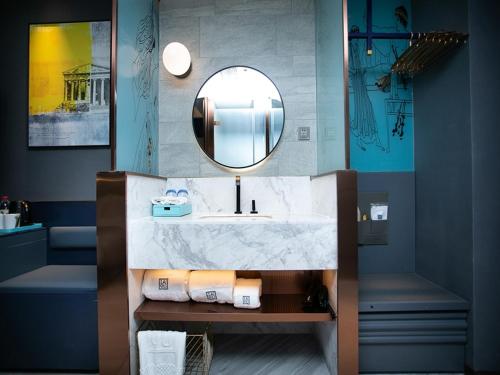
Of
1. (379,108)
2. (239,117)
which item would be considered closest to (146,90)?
(239,117)

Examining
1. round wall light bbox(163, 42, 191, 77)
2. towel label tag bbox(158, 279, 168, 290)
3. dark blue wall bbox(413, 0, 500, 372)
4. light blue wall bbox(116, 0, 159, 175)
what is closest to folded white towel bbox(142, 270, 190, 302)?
towel label tag bbox(158, 279, 168, 290)

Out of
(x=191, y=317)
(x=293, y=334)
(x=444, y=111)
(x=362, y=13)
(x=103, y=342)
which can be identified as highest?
(x=362, y=13)

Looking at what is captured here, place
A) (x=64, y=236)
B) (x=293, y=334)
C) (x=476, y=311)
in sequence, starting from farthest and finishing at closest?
(x=64, y=236)
(x=293, y=334)
(x=476, y=311)

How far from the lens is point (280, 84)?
2.22 m

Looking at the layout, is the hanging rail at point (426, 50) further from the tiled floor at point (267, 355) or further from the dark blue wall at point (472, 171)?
the tiled floor at point (267, 355)

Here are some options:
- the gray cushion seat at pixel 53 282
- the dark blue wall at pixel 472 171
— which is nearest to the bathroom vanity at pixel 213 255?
the gray cushion seat at pixel 53 282

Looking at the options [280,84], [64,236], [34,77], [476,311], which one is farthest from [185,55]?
[476,311]

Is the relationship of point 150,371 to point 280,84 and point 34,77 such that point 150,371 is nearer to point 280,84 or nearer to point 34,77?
point 280,84

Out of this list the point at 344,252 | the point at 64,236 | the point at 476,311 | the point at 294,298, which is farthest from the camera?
the point at 64,236

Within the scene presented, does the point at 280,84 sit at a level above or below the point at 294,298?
above

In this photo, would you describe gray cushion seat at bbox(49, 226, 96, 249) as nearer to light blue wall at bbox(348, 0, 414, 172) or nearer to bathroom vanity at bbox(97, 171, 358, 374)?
bathroom vanity at bbox(97, 171, 358, 374)

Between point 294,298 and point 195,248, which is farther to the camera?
point 294,298

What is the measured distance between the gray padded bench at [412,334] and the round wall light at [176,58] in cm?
208

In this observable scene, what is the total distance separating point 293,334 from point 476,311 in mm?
1168
